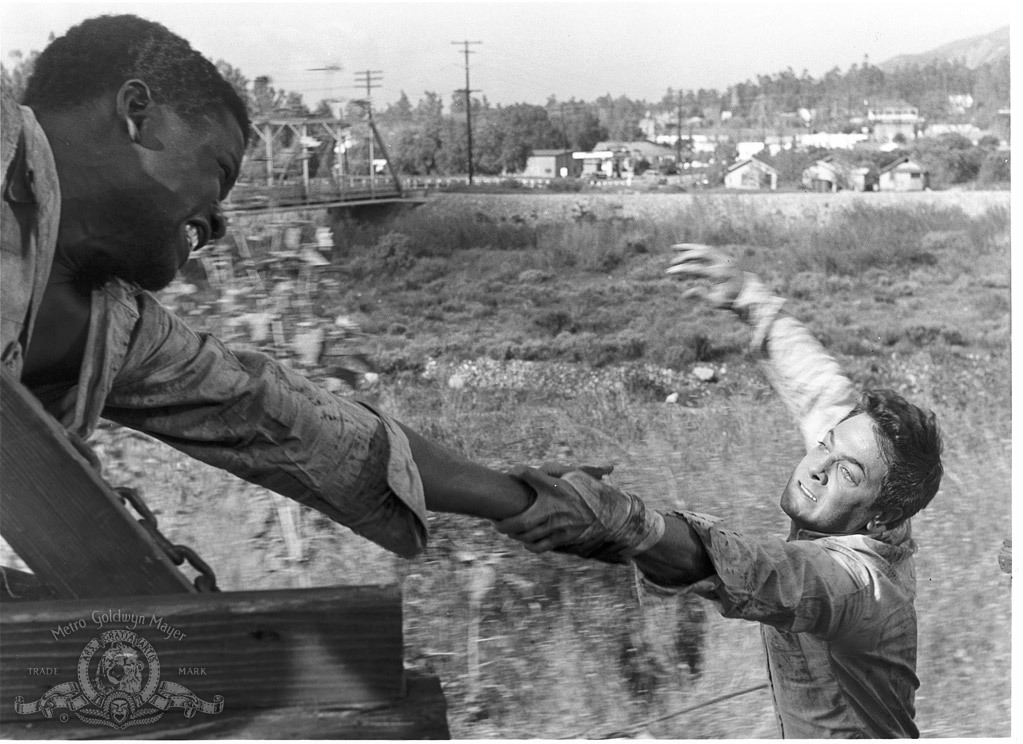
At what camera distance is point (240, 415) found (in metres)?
2.43

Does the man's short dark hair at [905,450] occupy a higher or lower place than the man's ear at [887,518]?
higher

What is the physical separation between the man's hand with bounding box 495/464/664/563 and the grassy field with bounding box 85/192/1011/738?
247mm

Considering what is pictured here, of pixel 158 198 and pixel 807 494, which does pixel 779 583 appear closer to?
pixel 807 494

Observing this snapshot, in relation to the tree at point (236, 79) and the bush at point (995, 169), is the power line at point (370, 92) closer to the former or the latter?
the tree at point (236, 79)

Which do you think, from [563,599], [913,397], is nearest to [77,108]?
[563,599]

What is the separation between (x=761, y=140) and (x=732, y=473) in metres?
0.87

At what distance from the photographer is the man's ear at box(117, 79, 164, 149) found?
228 centimetres

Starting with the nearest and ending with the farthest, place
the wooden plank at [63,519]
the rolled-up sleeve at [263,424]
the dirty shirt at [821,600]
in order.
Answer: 1. the wooden plank at [63,519]
2. the rolled-up sleeve at [263,424]
3. the dirty shirt at [821,600]

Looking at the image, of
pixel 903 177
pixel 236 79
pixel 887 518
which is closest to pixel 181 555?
pixel 236 79

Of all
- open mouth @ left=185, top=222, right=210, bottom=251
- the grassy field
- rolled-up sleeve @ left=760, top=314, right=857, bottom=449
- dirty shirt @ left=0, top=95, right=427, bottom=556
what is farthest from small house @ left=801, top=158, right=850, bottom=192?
open mouth @ left=185, top=222, right=210, bottom=251

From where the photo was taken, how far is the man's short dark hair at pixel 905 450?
272cm

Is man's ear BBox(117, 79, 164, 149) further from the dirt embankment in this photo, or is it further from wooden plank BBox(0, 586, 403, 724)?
wooden plank BBox(0, 586, 403, 724)

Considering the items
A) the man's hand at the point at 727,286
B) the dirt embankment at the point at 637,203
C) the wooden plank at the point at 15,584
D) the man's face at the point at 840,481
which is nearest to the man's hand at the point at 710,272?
the man's hand at the point at 727,286

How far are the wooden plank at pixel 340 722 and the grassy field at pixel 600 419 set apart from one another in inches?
35.6
